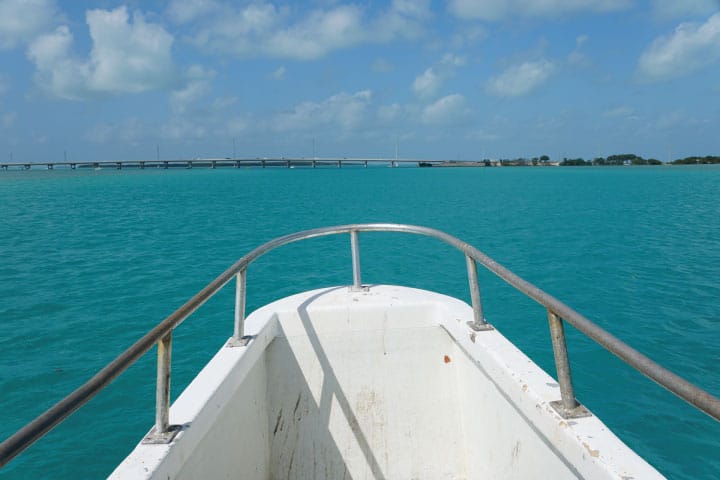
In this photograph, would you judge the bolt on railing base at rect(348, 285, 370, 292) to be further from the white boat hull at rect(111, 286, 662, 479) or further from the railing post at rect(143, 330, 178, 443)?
the railing post at rect(143, 330, 178, 443)

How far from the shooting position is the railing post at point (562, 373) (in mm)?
1719

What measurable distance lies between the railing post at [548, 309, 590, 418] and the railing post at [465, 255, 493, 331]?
856 mm

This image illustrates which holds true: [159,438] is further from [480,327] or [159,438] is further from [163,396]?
[480,327]

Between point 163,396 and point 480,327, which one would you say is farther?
point 480,327

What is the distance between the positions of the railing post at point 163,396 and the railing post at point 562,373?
1.40 metres

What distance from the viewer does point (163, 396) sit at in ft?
5.58

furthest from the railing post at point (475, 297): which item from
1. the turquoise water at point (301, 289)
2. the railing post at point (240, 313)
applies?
the turquoise water at point (301, 289)

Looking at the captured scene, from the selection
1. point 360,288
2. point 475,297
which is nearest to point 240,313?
point 360,288

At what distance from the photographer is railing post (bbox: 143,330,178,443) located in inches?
66.0

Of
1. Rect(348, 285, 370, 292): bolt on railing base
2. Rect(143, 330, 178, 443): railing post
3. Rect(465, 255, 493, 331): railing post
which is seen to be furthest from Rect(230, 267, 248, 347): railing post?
Rect(465, 255, 493, 331): railing post

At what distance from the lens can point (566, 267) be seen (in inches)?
523

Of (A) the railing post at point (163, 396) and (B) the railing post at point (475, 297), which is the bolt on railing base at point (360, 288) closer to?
(B) the railing post at point (475, 297)

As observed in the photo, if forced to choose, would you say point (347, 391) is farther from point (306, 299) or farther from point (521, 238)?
point (521, 238)

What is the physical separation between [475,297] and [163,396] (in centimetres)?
176
